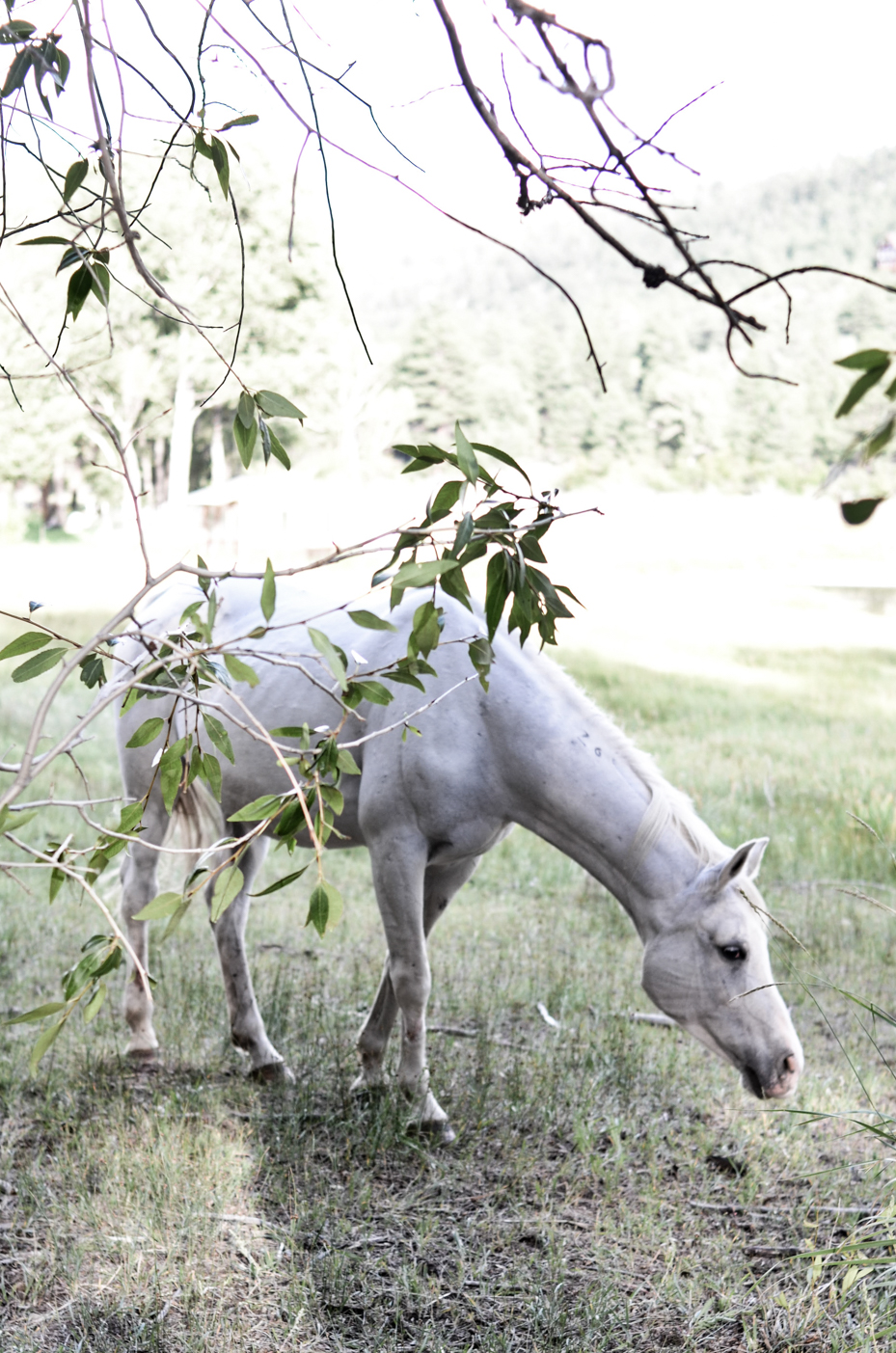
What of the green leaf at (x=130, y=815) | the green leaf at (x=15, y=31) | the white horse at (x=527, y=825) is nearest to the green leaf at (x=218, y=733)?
the green leaf at (x=130, y=815)

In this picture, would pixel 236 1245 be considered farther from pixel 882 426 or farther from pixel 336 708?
pixel 882 426

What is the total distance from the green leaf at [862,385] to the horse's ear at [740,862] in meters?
2.35

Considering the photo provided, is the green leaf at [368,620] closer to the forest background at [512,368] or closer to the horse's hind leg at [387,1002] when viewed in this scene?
the horse's hind leg at [387,1002]

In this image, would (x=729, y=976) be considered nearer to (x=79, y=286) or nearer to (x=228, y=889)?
(x=228, y=889)

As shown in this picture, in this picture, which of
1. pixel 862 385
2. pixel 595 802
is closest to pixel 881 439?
pixel 862 385

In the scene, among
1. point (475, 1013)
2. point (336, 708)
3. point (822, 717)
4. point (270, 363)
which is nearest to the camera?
point (336, 708)

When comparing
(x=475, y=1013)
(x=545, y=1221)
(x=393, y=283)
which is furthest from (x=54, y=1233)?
(x=393, y=283)

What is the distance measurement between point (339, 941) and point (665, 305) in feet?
335

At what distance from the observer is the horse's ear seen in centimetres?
313

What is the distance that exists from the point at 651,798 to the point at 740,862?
1.30 ft

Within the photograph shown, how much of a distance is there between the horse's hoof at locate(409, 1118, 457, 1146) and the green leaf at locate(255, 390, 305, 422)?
2572 mm

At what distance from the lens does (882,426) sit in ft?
3.02

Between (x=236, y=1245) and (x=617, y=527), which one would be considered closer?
(x=236, y=1245)

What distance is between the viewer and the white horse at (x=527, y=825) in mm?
3264
